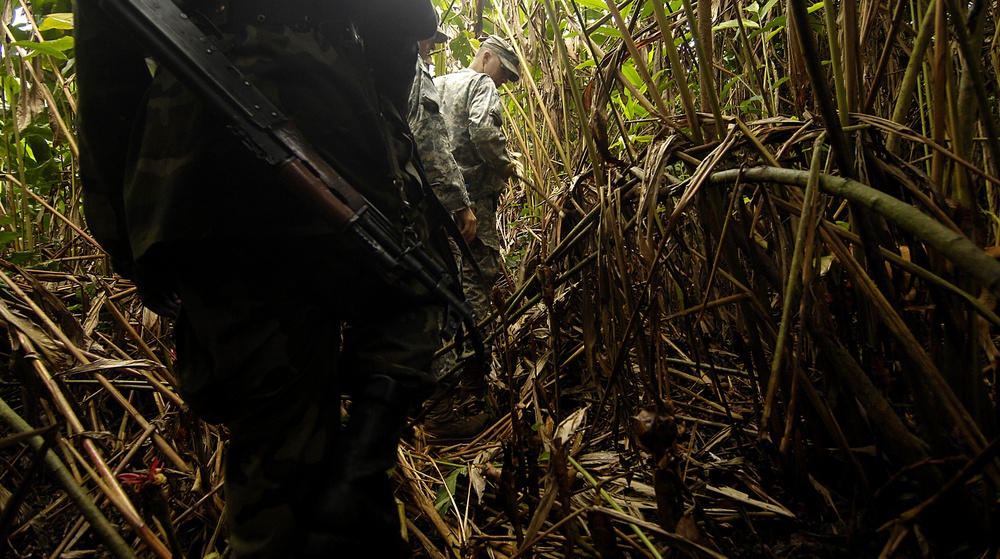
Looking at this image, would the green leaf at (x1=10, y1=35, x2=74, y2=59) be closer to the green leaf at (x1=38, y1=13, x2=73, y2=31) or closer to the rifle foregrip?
the green leaf at (x1=38, y1=13, x2=73, y2=31)

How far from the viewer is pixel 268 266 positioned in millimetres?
873

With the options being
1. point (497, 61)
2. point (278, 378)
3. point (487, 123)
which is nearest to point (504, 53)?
point (497, 61)

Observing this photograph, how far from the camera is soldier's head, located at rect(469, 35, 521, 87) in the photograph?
260cm

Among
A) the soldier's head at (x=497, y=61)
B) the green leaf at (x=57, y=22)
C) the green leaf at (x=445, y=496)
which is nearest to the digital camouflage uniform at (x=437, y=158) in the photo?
the soldier's head at (x=497, y=61)

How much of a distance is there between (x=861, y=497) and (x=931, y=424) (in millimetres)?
184

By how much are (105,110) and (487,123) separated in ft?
5.49

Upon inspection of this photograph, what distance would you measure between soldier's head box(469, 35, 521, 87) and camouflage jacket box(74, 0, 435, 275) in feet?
5.78

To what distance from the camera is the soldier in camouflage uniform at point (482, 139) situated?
2381 millimetres

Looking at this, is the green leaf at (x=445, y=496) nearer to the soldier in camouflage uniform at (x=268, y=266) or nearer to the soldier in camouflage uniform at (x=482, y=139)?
the soldier in camouflage uniform at (x=268, y=266)

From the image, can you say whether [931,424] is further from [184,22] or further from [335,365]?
[184,22]

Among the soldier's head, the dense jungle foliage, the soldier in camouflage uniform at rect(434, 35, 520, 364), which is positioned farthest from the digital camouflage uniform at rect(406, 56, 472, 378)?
the dense jungle foliage

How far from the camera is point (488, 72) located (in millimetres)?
2662

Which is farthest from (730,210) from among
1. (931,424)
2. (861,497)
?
(861,497)

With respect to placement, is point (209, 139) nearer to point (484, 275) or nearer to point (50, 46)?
point (50, 46)
